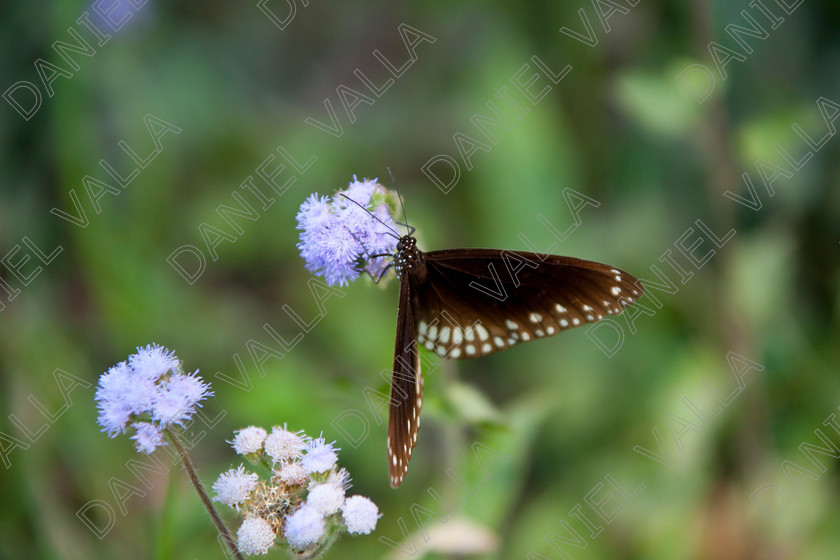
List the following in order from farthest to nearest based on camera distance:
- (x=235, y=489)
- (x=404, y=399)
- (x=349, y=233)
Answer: (x=349, y=233)
(x=404, y=399)
(x=235, y=489)

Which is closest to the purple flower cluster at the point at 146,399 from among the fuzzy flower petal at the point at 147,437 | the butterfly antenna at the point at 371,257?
the fuzzy flower petal at the point at 147,437

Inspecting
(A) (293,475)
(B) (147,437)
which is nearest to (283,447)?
(A) (293,475)

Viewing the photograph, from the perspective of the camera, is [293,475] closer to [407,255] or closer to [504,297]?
[407,255]

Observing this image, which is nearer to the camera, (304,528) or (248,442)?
(304,528)

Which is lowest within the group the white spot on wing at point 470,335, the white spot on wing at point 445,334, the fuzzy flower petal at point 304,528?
the fuzzy flower petal at point 304,528

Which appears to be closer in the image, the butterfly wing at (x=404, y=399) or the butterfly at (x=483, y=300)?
the butterfly wing at (x=404, y=399)

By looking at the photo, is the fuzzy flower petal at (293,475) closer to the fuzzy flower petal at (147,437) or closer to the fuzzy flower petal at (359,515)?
the fuzzy flower petal at (359,515)

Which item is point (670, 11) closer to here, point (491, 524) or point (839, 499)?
point (839, 499)
